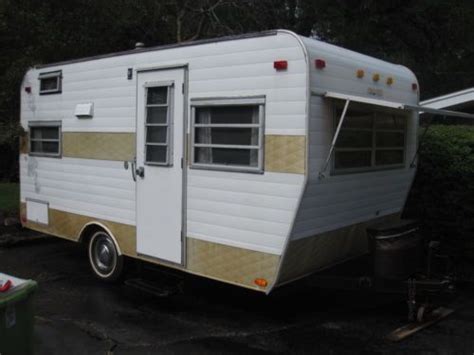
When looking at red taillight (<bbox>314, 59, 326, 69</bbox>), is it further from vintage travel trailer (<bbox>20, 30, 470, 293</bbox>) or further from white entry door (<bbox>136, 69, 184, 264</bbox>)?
white entry door (<bbox>136, 69, 184, 264</bbox>)

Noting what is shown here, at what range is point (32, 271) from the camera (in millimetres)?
7211

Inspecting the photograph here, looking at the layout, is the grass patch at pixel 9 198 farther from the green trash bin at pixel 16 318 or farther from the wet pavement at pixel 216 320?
the green trash bin at pixel 16 318

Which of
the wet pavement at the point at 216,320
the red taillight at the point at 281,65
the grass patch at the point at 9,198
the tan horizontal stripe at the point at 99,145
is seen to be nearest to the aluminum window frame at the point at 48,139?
the tan horizontal stripe at the point at 99,145

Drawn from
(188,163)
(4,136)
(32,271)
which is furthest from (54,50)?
(188,163)

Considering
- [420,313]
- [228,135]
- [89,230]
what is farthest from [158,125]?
[420,313]

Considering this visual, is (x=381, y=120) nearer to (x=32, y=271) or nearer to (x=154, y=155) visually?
(x=154, y=155)

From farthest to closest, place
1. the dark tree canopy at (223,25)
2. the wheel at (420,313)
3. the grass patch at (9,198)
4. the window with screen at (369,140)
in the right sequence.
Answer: the grass patch at (9,198), the dark tree canopy at (223,25), the wheel at (420,313), the window with screen at (369,140)

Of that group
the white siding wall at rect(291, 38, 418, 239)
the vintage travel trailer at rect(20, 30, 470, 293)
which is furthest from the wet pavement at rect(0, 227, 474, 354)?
the white siding wall at rect(291, 38, 418, 239)

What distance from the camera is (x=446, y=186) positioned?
6.96 metres

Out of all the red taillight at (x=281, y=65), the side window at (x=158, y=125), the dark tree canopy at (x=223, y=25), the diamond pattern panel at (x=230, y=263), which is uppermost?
the dark tree canopy at (x=223, y=25)

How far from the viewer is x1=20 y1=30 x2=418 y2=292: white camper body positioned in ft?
15.3

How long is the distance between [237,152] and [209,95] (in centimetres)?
63

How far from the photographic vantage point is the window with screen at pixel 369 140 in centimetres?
517

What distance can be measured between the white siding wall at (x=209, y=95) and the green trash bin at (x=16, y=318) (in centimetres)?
194
